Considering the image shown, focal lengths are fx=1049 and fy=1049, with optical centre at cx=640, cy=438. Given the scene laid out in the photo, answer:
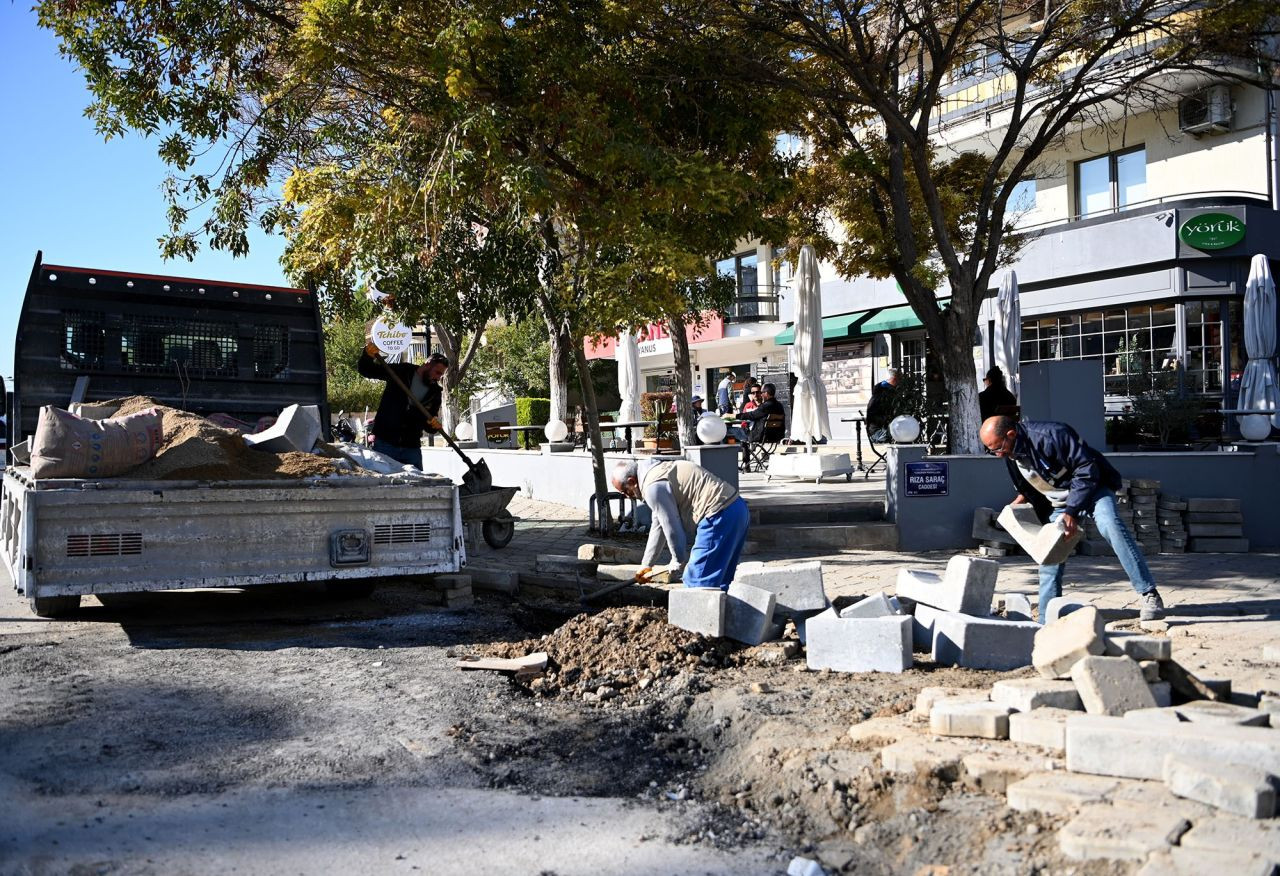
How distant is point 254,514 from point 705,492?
106 inches

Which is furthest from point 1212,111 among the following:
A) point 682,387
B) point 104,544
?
point 104,544

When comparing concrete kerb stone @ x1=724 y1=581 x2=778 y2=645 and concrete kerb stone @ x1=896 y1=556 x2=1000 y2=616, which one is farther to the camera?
concrete kerb stone @ x1=724 y1=581 x2=778 y2=645

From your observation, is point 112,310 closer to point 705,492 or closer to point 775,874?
point 705,492

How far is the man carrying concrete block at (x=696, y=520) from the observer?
20.7 feet

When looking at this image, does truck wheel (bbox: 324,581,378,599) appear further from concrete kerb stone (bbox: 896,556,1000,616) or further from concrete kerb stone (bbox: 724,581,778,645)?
concrete kerb stone (bbox: 896,556,1000,616)

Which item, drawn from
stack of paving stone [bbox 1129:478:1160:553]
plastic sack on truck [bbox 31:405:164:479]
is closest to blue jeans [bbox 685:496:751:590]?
plastic sack on truck [bbox 31:405:164:479]

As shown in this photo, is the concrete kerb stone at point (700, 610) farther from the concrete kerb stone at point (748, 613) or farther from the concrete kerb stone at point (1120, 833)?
the concrete kerb stone at point (1120, 833)

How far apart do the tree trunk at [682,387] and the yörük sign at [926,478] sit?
617 centimetres

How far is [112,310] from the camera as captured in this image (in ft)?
27.8

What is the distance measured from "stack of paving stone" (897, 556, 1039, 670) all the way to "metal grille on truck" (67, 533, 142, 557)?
430 centimetres

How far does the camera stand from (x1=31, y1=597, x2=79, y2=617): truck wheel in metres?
6.62

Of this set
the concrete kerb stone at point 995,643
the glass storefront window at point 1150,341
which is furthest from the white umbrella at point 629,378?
the concrete kerb stone at point 995,643

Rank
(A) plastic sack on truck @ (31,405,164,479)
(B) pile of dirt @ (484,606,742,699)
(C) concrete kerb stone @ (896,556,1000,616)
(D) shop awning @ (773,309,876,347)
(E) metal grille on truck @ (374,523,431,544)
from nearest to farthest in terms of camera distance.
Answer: (B) pile of dirt @ (484,606,742,699) → (C) concrete kerb stone @ (896,556,1000,616) → (A) plastic sack on truck @ (31,405,164,479) → (E) metal grille on truck @ (374,523,431,544) → (D) shop awning @ (773,309,876,347)

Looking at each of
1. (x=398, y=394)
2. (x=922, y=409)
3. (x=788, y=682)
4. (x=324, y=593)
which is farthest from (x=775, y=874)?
(x=922, y=409)
